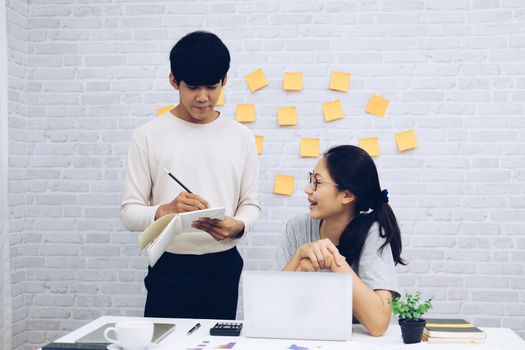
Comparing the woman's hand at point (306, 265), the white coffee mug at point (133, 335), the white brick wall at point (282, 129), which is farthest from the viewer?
the white brick wall at point (282, 129)

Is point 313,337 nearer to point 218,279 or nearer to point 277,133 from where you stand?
point 218,279

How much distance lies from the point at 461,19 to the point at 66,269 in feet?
7.52

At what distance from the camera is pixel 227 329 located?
5.32ft

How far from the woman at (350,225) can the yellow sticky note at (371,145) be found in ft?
3.10

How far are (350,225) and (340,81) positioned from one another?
120cm

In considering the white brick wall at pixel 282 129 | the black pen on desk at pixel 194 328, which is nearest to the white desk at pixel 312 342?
the black pen on desk at pixel 194 328

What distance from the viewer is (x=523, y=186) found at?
2932 millimetres

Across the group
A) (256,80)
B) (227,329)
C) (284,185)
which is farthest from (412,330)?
(256,80)

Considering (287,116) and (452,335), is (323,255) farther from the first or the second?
(287,116)

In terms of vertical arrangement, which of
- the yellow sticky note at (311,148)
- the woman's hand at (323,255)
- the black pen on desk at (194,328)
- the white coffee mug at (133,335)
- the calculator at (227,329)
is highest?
the yellow sticky note at (311,148)

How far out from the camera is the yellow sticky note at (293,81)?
2986 mm

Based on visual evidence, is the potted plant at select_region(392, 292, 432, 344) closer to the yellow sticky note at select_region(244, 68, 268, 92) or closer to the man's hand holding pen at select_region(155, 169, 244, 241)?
the man's hand holding pen at select_region(155, 169, 244, 241)

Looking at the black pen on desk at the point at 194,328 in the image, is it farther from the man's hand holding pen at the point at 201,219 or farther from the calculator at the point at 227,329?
the man's hand holding pen at the point at 201,219

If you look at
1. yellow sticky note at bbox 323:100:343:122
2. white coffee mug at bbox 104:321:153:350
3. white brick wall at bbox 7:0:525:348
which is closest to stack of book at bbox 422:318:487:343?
white coffee mug at bbox 104:321:153:350
